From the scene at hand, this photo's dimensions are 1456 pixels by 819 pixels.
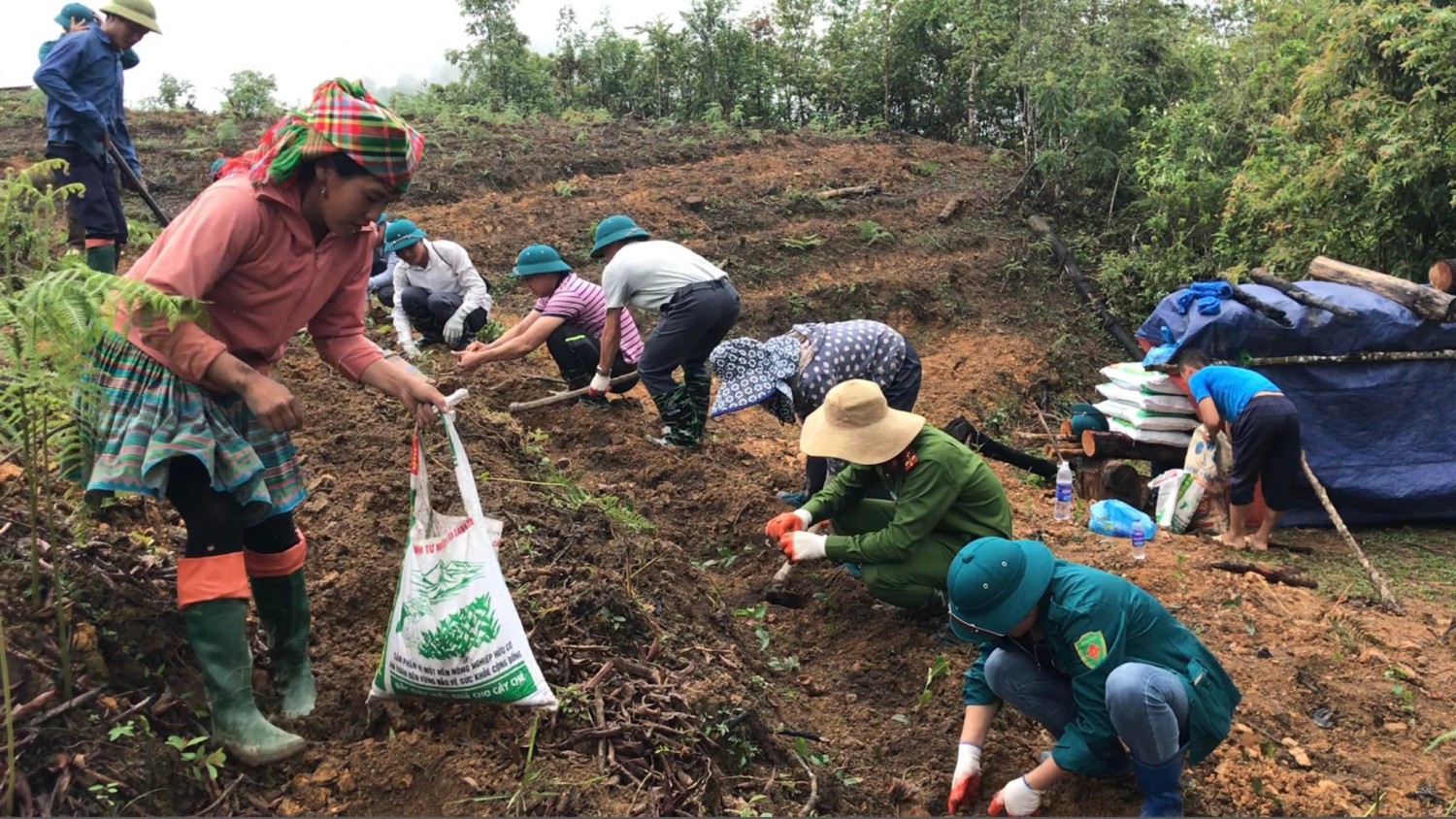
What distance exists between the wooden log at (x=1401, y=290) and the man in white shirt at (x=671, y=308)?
173 inches

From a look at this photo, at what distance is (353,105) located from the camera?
242 cm

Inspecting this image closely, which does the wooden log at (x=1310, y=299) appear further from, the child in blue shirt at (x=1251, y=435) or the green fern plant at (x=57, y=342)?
the green fern plant at (x=57, y=342)

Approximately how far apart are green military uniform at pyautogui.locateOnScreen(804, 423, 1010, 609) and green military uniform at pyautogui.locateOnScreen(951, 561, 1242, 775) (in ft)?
3.04

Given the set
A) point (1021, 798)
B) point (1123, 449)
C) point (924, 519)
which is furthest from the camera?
point (1123, 449)

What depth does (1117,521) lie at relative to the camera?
613cm

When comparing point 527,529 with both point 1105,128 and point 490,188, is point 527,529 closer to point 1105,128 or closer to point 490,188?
point 490,188

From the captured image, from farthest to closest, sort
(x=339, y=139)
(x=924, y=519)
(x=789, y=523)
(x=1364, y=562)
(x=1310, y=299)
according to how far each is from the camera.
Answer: (x=1310, y=299)
(x=1364, y=562)
(x=789, y=523)
(x=924, y=519)
(x=339, y=139)

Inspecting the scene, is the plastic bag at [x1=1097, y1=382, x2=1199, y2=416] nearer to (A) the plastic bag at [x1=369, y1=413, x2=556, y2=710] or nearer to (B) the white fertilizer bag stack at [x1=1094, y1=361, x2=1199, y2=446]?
(B) the white fertilizer bag stack at [x1=1094, y1=361, x2=1199, y2=446]

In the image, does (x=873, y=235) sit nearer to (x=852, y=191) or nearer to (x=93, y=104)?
(x=852, y=191)

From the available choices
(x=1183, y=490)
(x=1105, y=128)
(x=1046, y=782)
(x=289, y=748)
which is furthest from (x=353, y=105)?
(x=1105, y=128)

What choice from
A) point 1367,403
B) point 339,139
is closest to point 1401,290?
point 1367,403

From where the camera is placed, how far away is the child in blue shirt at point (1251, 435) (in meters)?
6.21

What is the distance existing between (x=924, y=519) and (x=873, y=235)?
8.63 meters

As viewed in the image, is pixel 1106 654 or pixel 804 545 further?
pixel 804 545
